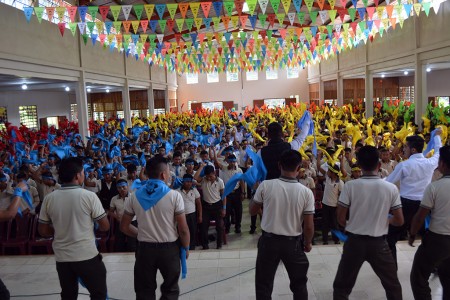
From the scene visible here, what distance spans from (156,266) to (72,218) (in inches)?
30.0

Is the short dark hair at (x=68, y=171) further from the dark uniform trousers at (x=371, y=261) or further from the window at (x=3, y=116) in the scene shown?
the window at (x=3, y=116)

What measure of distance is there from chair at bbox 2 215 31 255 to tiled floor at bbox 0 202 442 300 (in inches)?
32.3

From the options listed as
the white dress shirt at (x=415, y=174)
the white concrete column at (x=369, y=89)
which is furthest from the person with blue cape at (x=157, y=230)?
the white concrete column at (x=369, y=89)

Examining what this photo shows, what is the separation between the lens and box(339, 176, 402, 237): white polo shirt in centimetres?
316

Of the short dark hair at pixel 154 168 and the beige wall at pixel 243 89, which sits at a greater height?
the beige wall at pixel 243 89

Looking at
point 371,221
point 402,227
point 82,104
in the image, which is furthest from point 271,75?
point 371,221

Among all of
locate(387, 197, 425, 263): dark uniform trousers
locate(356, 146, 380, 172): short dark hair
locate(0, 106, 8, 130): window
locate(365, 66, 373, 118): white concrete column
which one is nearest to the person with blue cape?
locate(356, 146, 380, 172): short dark hair

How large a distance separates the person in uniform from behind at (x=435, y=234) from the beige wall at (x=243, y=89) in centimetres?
2943

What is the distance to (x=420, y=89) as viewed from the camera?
1358 centimetres

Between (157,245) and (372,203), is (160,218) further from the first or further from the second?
(372,203)

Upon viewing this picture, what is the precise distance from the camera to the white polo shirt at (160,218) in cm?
317

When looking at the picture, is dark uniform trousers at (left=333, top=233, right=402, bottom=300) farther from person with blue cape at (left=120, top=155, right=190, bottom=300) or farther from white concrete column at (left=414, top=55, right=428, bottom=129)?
white concrete column at (left=414, top=55, right=428, bottom=129)

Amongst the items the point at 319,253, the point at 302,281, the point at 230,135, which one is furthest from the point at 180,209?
the point at 230,135

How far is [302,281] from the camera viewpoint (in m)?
3.24
